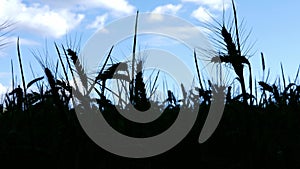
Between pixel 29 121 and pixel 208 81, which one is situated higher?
pixel 208 81

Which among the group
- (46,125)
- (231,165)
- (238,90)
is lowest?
(231,165)

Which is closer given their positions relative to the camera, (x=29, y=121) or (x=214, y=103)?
(x=29, y=121)

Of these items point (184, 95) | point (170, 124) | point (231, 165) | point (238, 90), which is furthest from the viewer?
point (238, 90)

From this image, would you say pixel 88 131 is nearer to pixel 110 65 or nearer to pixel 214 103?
pixel 110 65

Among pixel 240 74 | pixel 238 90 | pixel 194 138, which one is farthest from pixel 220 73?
pixel 194 138

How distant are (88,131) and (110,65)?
67 centimetres

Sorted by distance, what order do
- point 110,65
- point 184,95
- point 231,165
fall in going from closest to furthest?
point 231,165, point 110,65, point 184,95

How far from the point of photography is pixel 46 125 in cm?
279

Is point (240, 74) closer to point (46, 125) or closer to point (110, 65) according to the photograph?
point (110, 65)

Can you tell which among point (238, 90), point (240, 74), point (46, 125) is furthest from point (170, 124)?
point (238, 90)

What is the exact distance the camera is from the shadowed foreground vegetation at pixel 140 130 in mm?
2340

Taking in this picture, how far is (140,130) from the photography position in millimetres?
2611

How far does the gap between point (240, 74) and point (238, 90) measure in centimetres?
111

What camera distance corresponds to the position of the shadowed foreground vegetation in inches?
92.1
